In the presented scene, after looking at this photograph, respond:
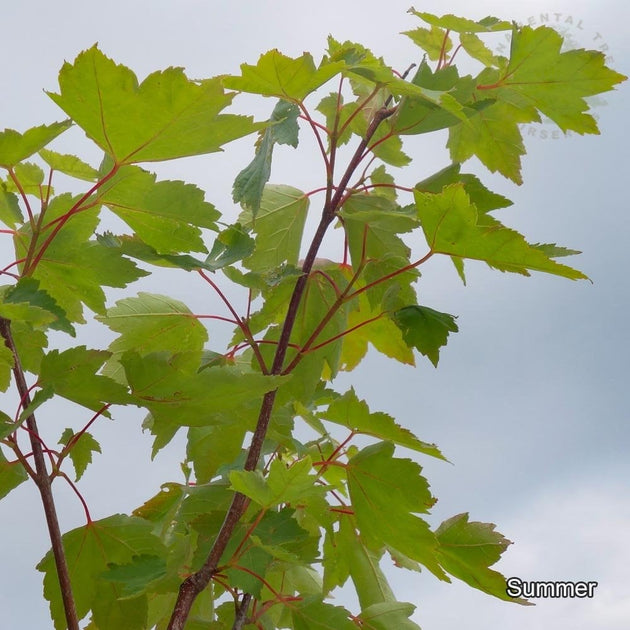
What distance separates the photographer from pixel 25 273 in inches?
26.5

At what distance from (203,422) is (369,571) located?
30cm

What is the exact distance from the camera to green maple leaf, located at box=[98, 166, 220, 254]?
68cm

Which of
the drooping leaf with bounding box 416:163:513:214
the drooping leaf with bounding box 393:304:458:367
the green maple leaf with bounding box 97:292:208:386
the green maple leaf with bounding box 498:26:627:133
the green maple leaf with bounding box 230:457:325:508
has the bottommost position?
the green maple leaf with bounding box 230:457:325:508

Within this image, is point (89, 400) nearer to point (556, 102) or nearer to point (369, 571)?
point (369, 571)

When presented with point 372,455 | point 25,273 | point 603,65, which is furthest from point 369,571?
point 603,65

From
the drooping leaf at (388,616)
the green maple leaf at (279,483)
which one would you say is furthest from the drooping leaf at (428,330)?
the drooping leaf at (388,616)

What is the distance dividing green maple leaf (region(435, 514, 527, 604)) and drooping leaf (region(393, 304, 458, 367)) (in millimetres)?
192

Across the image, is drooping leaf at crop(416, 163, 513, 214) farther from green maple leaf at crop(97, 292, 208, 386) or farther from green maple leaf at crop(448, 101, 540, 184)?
green maple leaf at crop(97, 292, 208, 386)

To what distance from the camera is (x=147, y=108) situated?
2.00 feet

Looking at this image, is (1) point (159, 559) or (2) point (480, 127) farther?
(2) point (480, 127)

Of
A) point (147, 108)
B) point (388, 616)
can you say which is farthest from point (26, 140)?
point (388, 616)

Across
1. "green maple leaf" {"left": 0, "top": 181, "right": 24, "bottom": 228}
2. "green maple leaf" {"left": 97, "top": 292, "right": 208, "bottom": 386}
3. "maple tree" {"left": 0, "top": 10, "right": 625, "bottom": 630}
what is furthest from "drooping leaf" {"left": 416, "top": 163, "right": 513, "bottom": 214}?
"green maple leaf" {"left": 0, "top": 181, "right": 24, "bottom": 228}

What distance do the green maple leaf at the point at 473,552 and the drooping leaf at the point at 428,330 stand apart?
19 cm

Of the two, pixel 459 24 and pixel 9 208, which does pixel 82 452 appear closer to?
pixel 9 208
